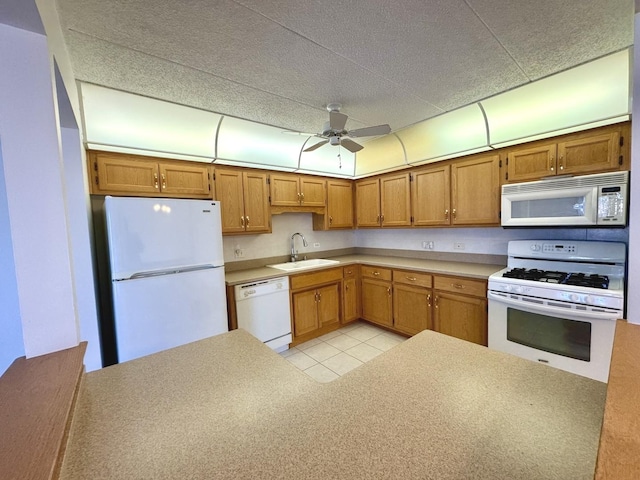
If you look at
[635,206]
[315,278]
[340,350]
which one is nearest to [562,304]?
[635,206]

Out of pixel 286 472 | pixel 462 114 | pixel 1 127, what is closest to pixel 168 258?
pixel 1 127

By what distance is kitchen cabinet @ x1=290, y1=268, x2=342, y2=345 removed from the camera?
315 centimetres

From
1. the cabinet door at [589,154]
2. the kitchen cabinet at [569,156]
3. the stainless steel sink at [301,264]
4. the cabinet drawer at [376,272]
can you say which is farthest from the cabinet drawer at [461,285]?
the stainless steel sink at [301,264]

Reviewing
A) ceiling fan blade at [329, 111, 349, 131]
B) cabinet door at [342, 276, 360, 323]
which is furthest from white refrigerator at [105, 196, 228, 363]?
cabinet door at [342, 276, 360, 323]

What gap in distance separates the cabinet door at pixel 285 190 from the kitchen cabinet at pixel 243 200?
0.11 metres

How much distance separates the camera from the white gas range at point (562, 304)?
1.87m

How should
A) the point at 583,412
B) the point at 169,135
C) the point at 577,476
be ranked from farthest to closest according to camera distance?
the point at 169,135 < the point at 583,412 < the point at 577,476

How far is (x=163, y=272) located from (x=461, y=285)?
2.75 meters

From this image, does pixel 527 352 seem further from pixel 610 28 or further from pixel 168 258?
pixel 168 258

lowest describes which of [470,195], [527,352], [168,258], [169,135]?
[527,352]

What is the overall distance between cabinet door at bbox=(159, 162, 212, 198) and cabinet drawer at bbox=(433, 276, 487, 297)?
2.59 meters

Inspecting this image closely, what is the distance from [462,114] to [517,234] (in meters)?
1.40

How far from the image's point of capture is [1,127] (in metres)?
0.80

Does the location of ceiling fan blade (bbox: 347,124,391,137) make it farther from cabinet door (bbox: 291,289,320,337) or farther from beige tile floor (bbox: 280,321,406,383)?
beige tile floor (bbox: 280,321,406,383)
